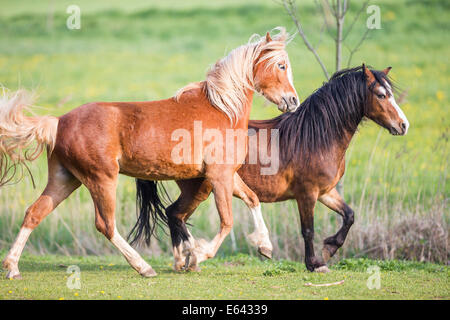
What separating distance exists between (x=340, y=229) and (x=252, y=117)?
32.0ft

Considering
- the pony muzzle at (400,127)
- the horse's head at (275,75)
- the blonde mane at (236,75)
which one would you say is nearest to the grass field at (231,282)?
the pony muzzle at (400,127)

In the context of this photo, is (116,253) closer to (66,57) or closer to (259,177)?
(259,177)

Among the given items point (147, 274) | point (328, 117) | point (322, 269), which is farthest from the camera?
point (328, 117)

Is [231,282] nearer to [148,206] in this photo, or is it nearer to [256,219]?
[256,219]

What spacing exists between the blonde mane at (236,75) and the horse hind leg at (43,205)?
60.8 inches

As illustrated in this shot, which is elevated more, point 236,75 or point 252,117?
point 252,117

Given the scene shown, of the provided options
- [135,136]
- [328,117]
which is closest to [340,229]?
[328,117]

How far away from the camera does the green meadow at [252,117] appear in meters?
6.85

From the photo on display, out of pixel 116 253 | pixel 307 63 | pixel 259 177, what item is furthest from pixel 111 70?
pixel 259 177

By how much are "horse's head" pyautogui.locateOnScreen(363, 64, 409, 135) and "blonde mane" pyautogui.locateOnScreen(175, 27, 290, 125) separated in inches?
44.4

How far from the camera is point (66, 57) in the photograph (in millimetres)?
28062

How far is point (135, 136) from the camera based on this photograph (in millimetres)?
6359

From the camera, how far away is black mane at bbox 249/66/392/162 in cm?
717

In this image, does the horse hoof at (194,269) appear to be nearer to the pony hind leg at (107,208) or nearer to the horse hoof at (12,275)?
the pony hind leg at (107,208)
